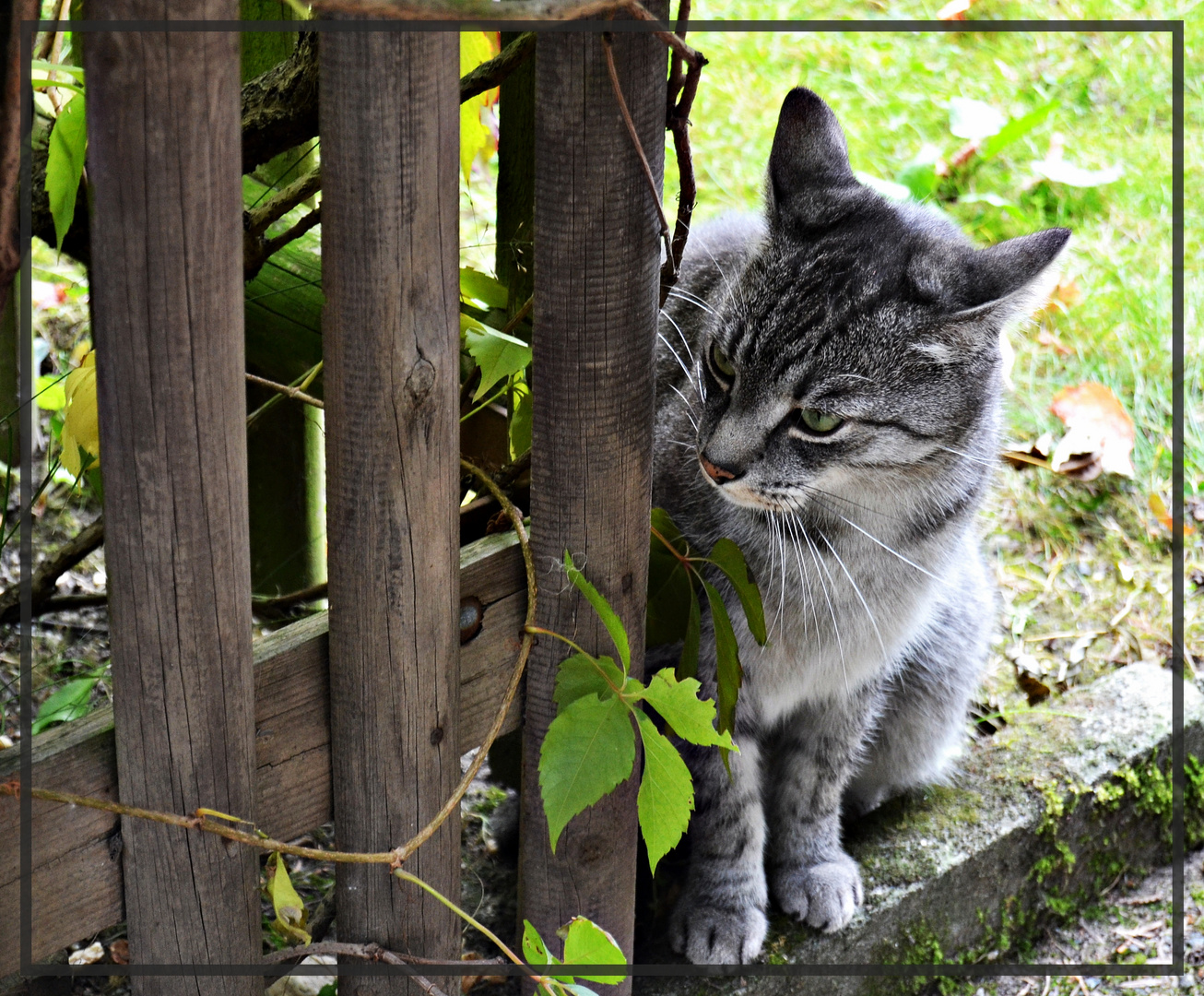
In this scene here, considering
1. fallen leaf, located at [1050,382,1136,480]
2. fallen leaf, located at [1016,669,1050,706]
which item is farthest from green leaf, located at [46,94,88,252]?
fallen leaf, located at [1050,382,1136,480]

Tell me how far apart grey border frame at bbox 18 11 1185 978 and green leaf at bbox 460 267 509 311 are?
371mm

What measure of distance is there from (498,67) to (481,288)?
0.29 metres

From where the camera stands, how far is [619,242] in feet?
4.49

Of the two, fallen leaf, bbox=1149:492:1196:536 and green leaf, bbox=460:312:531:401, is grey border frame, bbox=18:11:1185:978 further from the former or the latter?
fallen leaf, bbox=1149:492:1196:536

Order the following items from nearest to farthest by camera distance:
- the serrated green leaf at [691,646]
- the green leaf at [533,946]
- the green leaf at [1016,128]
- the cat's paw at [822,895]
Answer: the green leaf at [533,946] → the serrated green leaf at [691,646] → the cat's paw at [822,895] → the green leaf at [1016,128]

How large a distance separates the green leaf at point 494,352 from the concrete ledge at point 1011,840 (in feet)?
3.57

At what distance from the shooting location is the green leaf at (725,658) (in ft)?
5.32

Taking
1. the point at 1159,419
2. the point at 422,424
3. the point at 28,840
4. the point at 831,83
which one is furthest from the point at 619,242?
the point at 831,83

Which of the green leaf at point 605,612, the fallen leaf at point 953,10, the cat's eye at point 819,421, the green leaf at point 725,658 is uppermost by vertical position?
the fallen leaf at point 953,10

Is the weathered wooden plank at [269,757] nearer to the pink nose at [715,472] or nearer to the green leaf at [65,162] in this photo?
the pink nose at [715,472]

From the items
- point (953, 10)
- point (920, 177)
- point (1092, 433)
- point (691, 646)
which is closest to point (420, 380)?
point (691, 646)

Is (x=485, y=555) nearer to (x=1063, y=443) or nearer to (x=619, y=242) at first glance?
(x=619, y=242)

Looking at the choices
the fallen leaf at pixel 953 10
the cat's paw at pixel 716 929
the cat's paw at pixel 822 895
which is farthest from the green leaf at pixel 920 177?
the cat's paw at pixel 716 929

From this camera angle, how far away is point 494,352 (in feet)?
4.92
